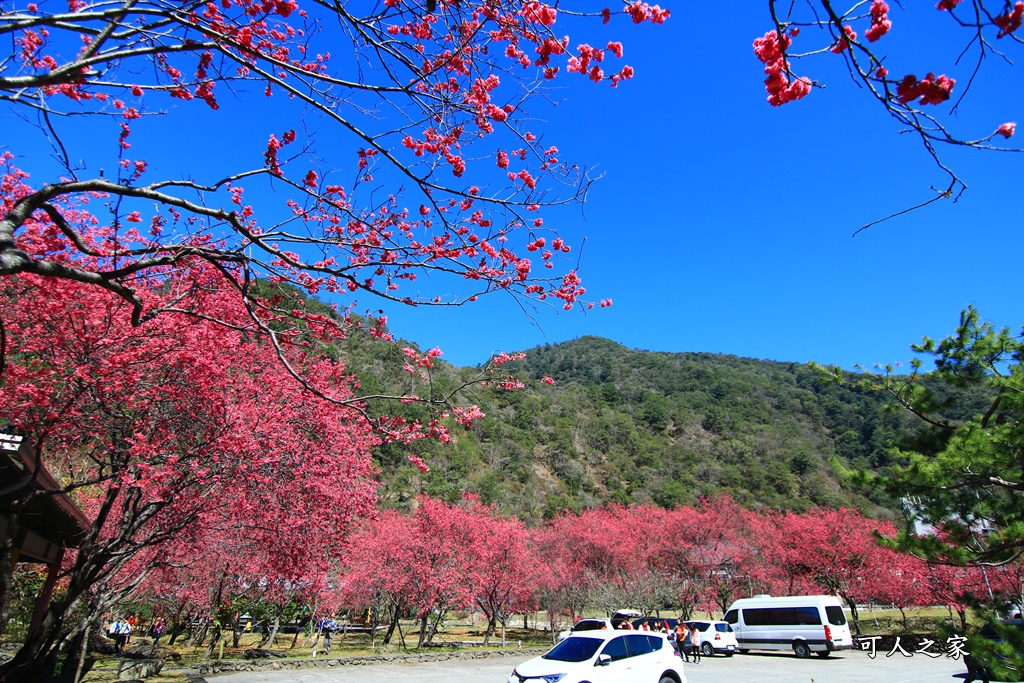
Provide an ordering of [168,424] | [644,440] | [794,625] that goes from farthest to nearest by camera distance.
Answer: [644,440] → [794,625] → [168,424]

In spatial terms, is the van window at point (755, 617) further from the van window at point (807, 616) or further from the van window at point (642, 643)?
the van window at point (642, 643)

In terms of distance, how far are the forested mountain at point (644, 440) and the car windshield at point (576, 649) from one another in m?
31.9

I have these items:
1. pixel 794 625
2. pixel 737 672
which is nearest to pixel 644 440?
pixel 794 625

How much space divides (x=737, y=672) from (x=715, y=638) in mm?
6551

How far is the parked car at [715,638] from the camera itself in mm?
21469

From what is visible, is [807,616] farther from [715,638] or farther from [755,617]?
[715,638]

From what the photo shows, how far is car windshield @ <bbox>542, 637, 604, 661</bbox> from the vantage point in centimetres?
898

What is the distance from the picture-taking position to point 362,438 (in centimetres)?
1079

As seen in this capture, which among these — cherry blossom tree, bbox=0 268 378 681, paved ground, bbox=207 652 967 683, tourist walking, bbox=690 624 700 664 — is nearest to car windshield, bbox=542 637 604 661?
cherry blossom tree, bbox=0 268 378 681

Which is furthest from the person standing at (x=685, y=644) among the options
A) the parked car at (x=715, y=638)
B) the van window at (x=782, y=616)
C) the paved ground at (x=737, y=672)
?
the van window at (x=782, y=616)

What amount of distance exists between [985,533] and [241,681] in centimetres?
1529

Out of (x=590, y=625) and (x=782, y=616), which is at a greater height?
(x=782, y=616)

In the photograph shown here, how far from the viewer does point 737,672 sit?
15.5 meters

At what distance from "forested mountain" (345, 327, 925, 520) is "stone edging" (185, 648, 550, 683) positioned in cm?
2153
